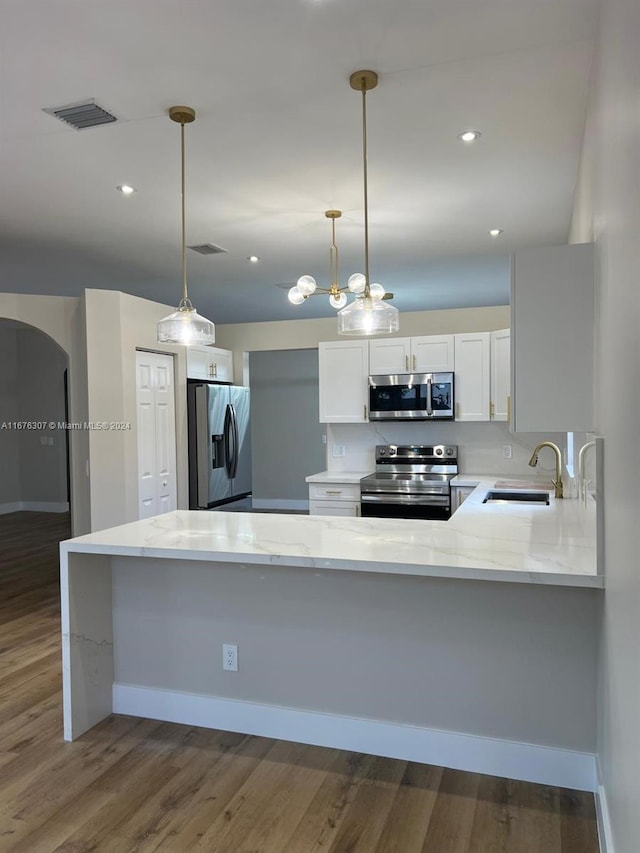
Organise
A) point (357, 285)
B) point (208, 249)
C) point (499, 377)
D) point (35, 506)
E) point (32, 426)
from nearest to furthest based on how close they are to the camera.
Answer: point (357, 285), point (208, 249), point (499, 377), point (32, 426), point (35, 506)

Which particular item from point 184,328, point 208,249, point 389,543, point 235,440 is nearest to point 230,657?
point 389,543

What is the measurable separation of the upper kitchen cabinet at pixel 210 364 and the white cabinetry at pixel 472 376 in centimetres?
236

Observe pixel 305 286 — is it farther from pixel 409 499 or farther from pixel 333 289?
pixel 409 499

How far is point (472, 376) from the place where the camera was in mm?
5117

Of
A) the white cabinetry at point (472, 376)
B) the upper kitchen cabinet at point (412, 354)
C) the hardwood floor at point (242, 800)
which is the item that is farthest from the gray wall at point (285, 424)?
the hardwood floor at point (242, 800)

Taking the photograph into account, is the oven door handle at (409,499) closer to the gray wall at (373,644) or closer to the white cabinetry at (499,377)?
the white cabinetry at (499,377)

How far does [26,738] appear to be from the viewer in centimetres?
265

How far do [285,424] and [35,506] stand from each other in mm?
4082

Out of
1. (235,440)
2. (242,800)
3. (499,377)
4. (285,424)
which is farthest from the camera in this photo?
(285,424)

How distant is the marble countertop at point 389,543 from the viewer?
2.06 m

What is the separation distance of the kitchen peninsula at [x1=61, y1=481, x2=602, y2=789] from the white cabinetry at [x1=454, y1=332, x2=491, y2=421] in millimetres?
2199

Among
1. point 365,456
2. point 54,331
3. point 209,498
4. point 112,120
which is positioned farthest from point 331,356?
point 112,120

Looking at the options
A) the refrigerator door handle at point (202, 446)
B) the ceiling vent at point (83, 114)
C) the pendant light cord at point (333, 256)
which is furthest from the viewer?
the refrigerator door handle at point (202, 446)

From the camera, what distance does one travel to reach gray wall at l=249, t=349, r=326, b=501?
886 cm
